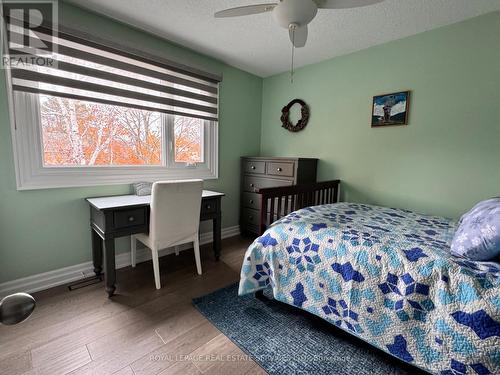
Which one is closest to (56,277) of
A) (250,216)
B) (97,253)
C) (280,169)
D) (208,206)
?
(97,253)

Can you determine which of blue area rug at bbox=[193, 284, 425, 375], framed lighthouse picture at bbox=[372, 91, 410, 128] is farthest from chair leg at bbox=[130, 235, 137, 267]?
framed lighthouse picture at bbox=[372, 91, 410, 128]

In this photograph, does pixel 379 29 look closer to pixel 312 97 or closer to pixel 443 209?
pixel 312 97

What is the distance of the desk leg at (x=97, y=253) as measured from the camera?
213 cm

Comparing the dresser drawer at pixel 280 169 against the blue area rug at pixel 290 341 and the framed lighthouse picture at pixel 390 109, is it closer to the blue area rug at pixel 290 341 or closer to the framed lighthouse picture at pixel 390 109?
the framed lighthouse picture at pixel 390 109

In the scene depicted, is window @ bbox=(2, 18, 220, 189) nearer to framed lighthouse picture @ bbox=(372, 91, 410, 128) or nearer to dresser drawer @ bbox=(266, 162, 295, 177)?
dresser drawer @ bbox=(266, 162, 295, 177)

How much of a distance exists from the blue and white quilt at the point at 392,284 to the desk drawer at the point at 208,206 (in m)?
0.86

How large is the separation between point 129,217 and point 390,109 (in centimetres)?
263

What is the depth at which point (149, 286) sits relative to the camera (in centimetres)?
206

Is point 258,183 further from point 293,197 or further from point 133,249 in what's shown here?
point 133,249

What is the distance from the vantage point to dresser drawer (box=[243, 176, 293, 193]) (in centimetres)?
287

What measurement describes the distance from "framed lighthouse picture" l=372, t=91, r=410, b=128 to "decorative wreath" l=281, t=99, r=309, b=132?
0.81 metres

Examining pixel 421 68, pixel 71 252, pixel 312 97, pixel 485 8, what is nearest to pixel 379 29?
pixel 421 68

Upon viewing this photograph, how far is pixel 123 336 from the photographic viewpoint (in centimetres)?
150

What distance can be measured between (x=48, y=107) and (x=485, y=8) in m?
3.51
